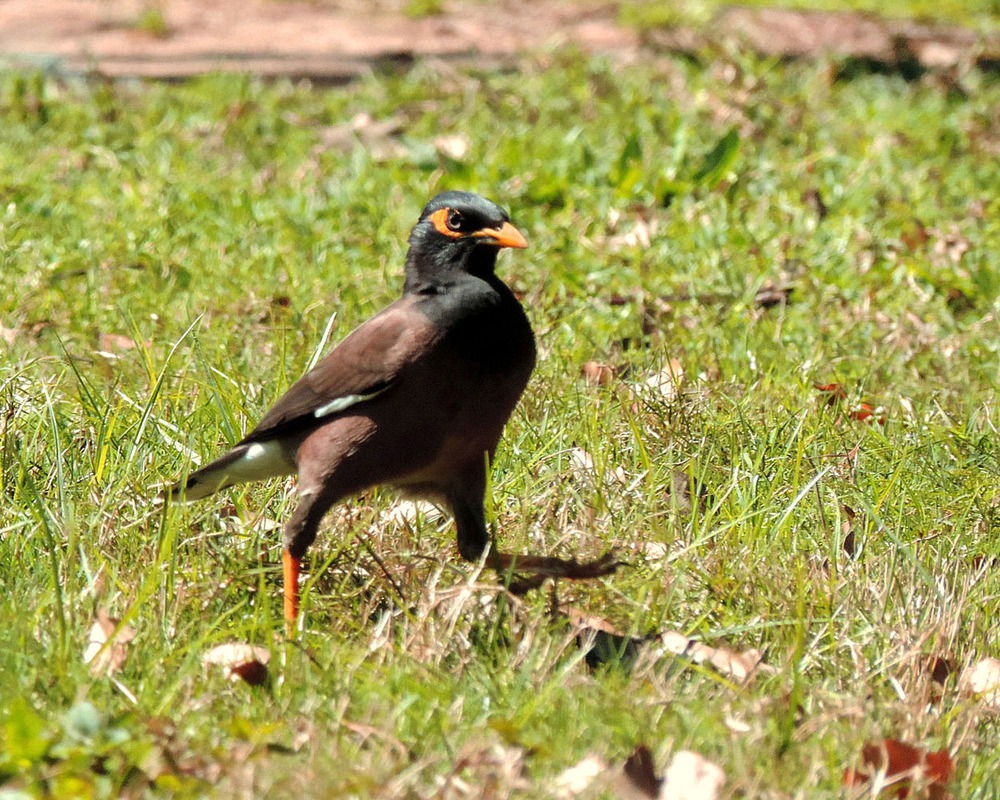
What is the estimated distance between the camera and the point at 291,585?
13.6 feet

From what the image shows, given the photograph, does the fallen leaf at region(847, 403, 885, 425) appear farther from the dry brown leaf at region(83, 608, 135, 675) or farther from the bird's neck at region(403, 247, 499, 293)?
the dry brown leaf at region(83, 608, 135, 675)

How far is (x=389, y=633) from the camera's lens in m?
3.91

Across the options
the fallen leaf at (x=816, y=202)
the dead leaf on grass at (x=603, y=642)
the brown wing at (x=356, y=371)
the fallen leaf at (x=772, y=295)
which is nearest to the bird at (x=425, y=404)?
the brown wing at (x=356, y=371)

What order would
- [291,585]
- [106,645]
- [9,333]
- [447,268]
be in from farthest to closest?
[9,333] < [447,268] < [291,585] < [106,645]

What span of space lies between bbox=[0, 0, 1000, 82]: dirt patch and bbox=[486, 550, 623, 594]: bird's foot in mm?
6200

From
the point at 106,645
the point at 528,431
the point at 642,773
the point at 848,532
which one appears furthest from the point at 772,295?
the point at 106,645

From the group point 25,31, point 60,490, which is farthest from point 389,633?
point 25,31

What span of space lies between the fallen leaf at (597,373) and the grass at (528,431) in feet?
0.29

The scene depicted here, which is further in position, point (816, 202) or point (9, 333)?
point (816, 202)

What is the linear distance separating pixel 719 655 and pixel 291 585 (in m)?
1.13

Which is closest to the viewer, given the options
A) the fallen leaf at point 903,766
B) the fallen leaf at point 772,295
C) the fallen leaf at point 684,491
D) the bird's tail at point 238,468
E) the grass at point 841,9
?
the fallen leaf at point 903,766

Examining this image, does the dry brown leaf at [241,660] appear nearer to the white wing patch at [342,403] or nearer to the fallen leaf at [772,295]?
the white wing patch at [342,403]

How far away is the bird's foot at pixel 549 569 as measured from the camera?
3.98 meters

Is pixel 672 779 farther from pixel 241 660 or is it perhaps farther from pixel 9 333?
pixel 9 333
